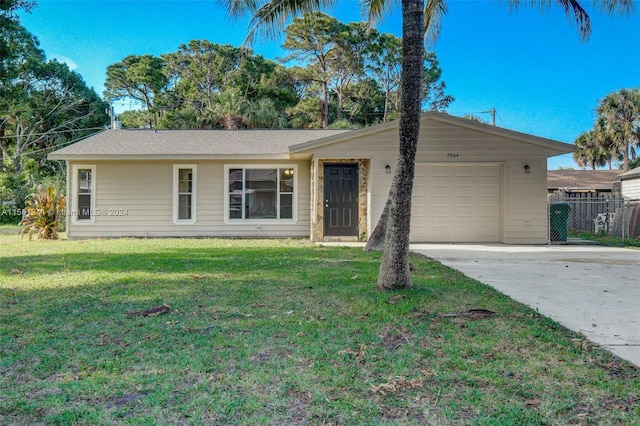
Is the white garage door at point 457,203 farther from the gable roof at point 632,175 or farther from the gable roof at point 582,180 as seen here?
the gable roof at point 582,180

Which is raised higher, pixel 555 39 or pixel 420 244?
pixel 555 39

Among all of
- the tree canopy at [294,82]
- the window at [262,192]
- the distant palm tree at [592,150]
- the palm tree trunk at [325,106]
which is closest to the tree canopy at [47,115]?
the tree canopy at [294,82]

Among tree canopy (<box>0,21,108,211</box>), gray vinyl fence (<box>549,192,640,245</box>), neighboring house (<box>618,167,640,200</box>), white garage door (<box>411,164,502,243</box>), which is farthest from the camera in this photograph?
tree canopy (<box>0,21,108,211</box>)

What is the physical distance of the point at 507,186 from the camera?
10883mm

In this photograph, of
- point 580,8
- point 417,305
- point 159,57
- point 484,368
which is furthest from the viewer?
point 159,57

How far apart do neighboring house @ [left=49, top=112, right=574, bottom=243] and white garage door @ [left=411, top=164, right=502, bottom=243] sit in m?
0.03

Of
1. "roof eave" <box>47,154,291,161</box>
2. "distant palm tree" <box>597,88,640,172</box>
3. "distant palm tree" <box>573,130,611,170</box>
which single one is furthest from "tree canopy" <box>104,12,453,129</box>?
"distant palm tree" <box>573,130,611,170</box>

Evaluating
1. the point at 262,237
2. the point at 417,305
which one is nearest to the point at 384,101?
the point at 262,237

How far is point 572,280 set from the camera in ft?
20.0

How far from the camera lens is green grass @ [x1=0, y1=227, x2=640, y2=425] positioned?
230 cm

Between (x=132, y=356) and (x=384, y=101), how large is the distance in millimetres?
26413

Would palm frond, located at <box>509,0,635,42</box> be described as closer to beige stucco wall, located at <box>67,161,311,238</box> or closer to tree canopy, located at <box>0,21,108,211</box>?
beige stucco wall, located at <box>67,161,311,238</box>

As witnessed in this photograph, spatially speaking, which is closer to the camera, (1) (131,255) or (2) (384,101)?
(1) (131,255)

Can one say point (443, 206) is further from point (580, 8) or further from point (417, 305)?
point (417, 305)
